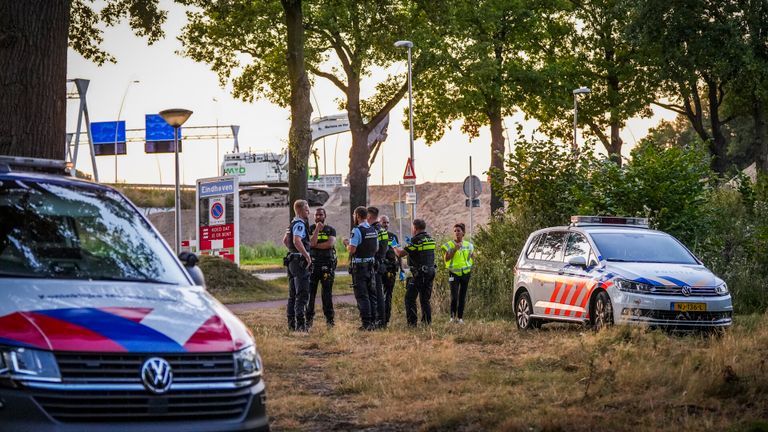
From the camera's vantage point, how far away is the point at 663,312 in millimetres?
15719

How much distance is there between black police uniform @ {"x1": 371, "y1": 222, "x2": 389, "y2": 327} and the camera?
1817 centimetres

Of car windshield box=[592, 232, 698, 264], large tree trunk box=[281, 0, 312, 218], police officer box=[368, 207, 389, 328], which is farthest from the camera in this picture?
large tree trunk box=[281, 0, 312, 218]

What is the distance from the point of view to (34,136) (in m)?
12.6

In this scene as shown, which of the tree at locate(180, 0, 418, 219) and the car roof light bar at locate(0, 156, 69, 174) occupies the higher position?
the tree at locate(180, 0, 418, 219)

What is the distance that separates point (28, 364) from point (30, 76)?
7345 millimetres

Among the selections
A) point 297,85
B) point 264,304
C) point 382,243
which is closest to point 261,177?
point 264,304

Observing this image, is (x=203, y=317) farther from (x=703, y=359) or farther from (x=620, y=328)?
→ (x=620, y=328)

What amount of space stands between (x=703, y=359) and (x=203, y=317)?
248 inches

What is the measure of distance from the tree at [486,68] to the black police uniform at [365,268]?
25.2 meters

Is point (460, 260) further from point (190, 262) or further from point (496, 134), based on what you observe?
point (496, 134)

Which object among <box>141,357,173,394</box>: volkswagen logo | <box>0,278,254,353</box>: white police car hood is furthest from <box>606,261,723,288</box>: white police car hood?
<box>141,357,173,394</box>: volkswagen logo

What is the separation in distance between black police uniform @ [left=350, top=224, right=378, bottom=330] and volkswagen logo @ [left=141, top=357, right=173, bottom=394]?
37.5 ft

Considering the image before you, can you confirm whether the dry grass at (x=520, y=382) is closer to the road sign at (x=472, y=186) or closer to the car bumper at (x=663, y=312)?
the car bumper at (x=663, y=312)

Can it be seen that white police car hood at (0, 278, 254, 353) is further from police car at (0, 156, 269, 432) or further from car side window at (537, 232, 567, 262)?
car side window at (537, 232, 567, 262)
